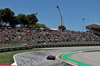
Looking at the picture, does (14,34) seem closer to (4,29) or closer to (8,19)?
(4,29)

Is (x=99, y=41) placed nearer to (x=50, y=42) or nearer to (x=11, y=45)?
(x=50, y=42)

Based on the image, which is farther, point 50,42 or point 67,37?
point 67,37

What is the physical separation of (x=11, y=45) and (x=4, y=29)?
46.9 ft

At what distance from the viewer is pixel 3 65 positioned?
10109 mm

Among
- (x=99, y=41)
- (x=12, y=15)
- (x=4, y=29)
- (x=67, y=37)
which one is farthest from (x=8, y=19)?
(x=99, y=41)

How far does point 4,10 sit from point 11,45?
117ft

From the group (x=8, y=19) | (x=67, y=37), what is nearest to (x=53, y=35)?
(x=67, y=37)

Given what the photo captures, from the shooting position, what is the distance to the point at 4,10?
2304 inches

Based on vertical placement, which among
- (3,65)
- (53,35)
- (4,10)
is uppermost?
(4,10)

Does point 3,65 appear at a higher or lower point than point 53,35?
lower

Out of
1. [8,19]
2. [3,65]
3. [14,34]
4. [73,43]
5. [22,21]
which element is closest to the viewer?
[3,65]

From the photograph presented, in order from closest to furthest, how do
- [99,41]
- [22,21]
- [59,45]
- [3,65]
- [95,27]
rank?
[3,65] → [59,45] → [99,41] → [22,21] → [95,27]

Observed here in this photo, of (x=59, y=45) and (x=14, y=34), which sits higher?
(x=14, y=34)

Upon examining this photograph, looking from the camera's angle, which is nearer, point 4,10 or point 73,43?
point 73,43
